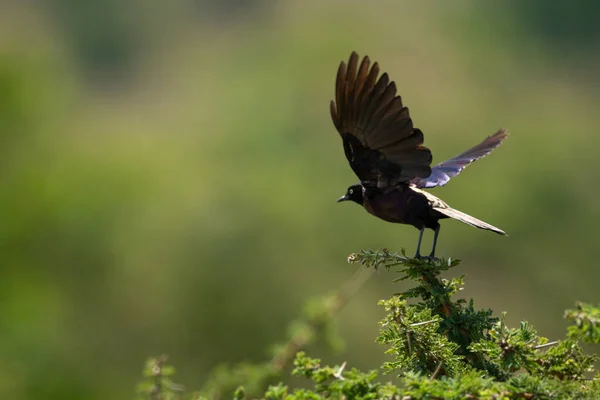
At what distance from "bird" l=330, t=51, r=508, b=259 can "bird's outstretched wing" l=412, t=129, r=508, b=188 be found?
0.60 ft

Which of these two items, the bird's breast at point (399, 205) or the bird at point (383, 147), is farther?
the bird's breast at point (399, 205)

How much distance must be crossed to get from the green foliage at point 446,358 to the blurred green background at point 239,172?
331 inches

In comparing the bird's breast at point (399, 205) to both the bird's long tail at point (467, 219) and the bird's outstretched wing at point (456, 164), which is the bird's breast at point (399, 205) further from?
the bird's outstretched wing at point (456, 164)

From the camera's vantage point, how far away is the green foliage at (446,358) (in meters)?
2.33

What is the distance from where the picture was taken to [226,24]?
169ft

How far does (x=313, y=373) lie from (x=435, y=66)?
39.8m

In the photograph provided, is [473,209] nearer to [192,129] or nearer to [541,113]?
[541,113]

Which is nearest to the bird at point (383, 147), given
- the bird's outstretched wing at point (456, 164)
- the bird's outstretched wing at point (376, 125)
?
the bird's outstretched wing at point (376, 125)

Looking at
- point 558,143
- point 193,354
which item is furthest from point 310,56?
point 193,354

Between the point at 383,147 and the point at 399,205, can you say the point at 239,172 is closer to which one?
the point at 399,205

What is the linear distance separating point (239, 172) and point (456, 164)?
23.5 metres

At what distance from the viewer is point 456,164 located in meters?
5.22

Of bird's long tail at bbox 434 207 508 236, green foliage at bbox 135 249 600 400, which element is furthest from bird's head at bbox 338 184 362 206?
green foliage at bbox 135 249 600 400

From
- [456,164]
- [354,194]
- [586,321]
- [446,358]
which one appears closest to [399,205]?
[354,194]
